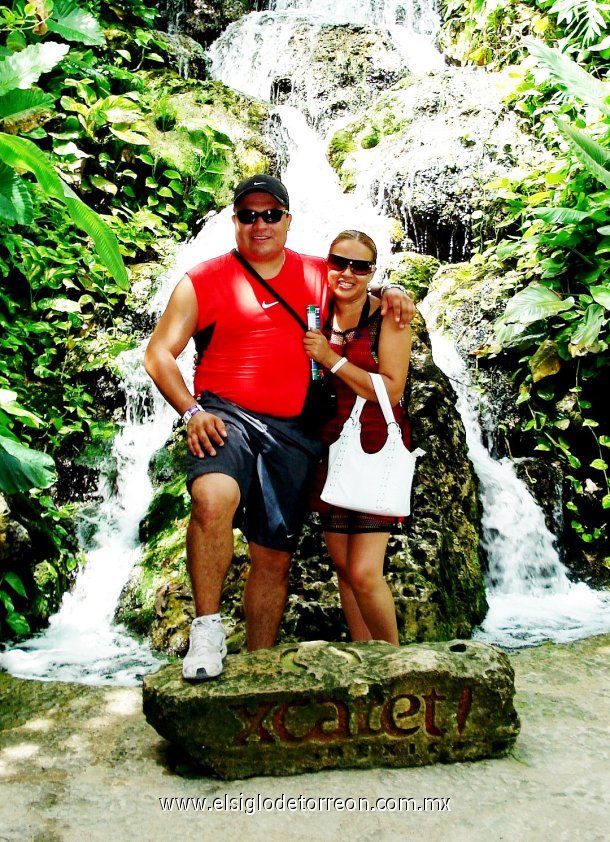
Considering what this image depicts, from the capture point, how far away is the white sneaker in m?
2.72

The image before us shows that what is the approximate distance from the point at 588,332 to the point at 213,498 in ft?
13.1

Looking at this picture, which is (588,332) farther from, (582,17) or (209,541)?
(582,17)

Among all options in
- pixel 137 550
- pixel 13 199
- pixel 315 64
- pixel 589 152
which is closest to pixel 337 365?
pixel 13 199

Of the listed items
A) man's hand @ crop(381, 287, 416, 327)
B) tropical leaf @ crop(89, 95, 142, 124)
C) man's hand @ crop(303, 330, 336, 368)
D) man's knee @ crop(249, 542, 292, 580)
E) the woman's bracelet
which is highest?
tropical leaf @ crop(89, 95, 142, 124)

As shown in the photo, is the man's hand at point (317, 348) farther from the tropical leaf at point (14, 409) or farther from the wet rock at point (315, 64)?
the wet rock at point (315, 64)

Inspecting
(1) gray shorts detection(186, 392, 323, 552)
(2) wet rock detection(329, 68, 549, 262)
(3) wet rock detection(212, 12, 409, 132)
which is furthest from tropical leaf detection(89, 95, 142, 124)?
(1) gray shorts detection(186, 392, 323, 552)

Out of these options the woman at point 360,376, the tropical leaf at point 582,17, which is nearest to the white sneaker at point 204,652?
the woman at point 360,376

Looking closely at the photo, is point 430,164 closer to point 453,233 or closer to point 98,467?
point 453,233

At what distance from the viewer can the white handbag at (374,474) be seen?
297cm

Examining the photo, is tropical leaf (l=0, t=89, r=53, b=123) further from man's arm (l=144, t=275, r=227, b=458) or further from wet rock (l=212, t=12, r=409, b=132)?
wet rock (l=212, t=12, r=409, b=132)

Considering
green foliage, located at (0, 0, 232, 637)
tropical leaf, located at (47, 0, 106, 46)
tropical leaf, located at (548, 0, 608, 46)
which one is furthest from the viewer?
tropical leaf, located at (548, 0, 608, 46)

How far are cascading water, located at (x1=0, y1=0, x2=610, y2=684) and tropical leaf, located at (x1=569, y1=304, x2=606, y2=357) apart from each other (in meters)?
0.99

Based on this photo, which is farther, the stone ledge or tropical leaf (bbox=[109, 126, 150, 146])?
tropical leaf (bbox=[109, 126, 150, 146])

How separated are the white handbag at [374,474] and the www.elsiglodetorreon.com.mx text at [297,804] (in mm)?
1003
